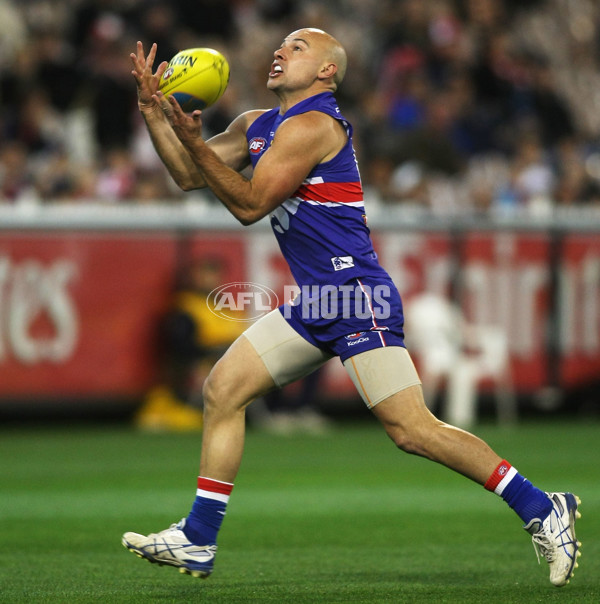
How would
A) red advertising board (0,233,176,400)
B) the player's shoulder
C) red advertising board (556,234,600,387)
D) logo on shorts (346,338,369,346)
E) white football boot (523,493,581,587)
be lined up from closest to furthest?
white football boot (523,493,581,587) < logo on shorts (346,338,369,346) < the player's shoulder < red advertising board (0,233,176,400) < red advertising board (556,234,600,387)

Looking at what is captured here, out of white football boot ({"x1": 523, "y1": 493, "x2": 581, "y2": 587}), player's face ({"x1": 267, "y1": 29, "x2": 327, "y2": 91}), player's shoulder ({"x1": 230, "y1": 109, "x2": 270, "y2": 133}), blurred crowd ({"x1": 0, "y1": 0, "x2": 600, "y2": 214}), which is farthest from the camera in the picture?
blurred crowd ({"x1": 0, "y1": 0, "x2": 600, "y2": 214})

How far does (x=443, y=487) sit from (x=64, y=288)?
571 cm

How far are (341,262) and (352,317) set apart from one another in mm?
279

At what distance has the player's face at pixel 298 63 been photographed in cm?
604

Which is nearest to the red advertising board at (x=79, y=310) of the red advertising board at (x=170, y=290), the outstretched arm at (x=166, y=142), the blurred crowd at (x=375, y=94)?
the red advertising board at (x=170, y=290)

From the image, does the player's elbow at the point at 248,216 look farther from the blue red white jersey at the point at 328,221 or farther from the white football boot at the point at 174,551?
the white football boot at the point at 174,551

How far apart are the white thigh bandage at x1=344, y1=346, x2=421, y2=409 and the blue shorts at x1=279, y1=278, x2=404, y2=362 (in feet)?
0.13

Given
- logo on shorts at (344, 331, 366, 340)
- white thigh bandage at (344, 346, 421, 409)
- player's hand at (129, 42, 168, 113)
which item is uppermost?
player's hand at (129, 42, 168, 113)

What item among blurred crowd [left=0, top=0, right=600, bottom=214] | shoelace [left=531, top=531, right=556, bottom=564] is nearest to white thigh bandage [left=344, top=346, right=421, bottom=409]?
shoelace [left=531, top=531, right=556, bottom=564]

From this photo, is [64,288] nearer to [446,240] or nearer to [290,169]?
[446,240]

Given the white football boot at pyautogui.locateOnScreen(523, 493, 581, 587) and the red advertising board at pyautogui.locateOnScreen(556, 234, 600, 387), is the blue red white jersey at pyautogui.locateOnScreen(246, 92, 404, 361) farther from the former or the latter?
the red advertising board at pyautogui.locateOnScreen(556, 234, 600, 387)

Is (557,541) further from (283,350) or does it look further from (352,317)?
(283,350)

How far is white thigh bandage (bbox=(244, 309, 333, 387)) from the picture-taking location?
19.5ft

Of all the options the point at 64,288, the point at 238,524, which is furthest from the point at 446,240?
the point at 238,524
